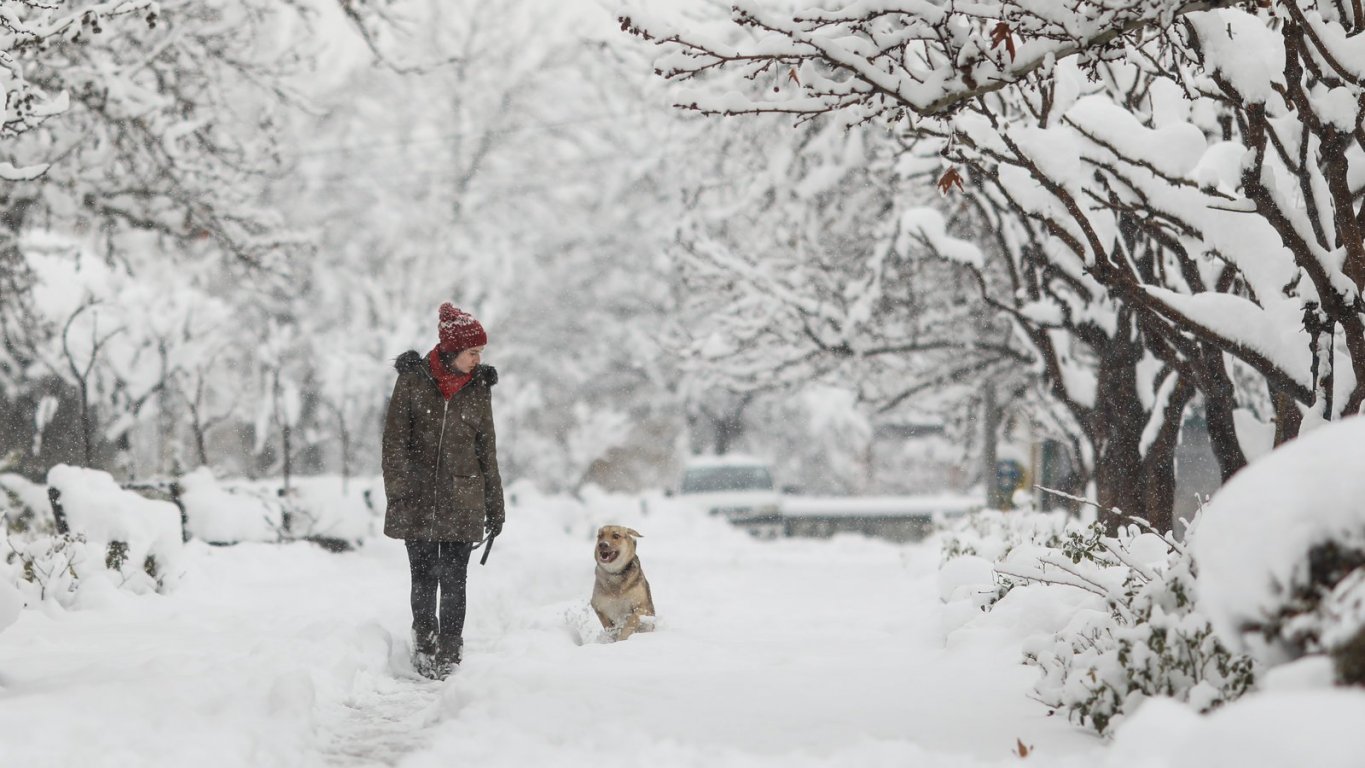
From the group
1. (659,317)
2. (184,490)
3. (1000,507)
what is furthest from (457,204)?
(184,490)

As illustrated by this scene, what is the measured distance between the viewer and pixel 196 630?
7.28 meters

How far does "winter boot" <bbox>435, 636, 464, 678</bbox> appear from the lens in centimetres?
645

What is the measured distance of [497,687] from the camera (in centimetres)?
500

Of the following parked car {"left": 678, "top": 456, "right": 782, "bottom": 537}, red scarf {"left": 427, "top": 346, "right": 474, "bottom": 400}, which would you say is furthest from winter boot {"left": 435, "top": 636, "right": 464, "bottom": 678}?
parked car {"left": 678, "top": 456, "right": 782, "bottom": 537}

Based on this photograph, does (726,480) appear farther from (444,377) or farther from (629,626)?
(444,377)

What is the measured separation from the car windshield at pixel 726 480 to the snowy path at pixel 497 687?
44.1 feet

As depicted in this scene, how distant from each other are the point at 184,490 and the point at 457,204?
23.8 meters

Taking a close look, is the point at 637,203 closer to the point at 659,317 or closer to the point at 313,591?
the point at 659,317

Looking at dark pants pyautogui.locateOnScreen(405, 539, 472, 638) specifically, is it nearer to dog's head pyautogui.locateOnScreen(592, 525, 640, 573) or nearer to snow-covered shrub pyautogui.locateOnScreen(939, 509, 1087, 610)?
dog's head pyautogui.locateOnScreen(592, 525, 640, 573)

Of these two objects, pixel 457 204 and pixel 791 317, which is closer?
pixel 791 317

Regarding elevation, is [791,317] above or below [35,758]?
above

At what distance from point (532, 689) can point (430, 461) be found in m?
1.71

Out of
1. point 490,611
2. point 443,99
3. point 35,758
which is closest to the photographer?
point 35,758

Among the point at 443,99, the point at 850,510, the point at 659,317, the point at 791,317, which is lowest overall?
the point at 850,510
